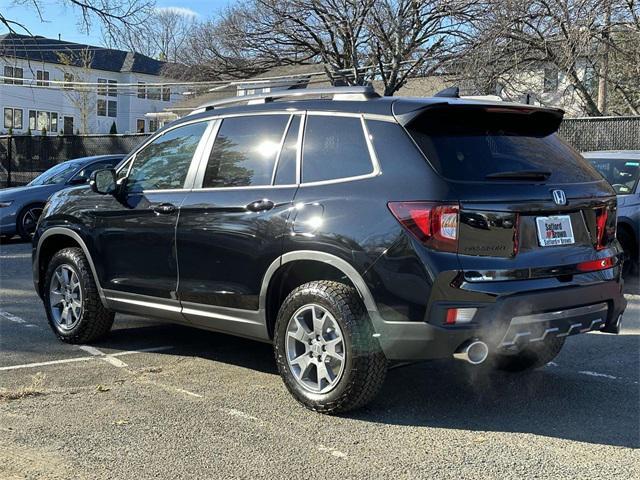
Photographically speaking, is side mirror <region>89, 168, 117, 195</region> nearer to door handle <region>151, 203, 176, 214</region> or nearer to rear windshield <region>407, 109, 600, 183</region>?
door handle <region>151, 203, 176, 214</region>

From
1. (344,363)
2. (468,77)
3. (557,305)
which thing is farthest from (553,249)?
(468,77)

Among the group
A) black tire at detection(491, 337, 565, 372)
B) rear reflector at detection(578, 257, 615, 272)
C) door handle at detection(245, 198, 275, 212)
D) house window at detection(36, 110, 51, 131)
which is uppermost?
house window at detection(36, 110, 51, 131)

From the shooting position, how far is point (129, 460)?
3.78m

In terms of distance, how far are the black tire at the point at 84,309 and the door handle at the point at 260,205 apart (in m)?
1.93

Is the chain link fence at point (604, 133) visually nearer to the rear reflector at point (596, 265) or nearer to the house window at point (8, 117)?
the rear reflector at point (596, 265)

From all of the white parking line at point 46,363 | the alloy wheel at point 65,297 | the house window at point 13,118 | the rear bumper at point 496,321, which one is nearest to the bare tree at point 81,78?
the house window at point 13,118

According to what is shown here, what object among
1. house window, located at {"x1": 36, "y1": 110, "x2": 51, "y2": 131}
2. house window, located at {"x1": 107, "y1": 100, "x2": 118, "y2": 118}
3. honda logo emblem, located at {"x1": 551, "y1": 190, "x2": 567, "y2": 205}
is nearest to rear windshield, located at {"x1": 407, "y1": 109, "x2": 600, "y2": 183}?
honda logo emblem, located at {"x1": 551, "y1": 190, "x2": 567, "y2": 205}

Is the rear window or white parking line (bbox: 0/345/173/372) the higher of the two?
the rear window

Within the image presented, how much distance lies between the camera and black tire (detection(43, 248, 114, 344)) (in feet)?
19.8

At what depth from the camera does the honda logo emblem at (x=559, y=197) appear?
169 inches

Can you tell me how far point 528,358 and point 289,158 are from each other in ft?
7.54

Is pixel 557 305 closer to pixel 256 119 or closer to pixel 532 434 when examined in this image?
pixel 532 434

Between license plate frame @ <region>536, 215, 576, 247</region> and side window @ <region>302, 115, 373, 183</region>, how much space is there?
1.05m

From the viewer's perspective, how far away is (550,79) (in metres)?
23.7
